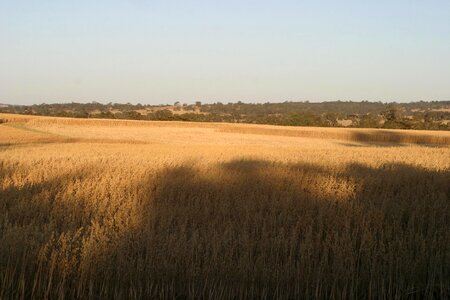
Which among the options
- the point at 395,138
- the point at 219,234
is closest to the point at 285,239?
the point at 219,234

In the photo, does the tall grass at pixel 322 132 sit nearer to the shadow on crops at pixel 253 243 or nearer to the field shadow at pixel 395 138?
the field shadow at pixel 395 138

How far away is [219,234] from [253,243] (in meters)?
0.51

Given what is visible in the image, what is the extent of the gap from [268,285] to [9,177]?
5.96 m

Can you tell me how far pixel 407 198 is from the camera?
701cm

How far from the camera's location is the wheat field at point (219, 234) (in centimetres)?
377

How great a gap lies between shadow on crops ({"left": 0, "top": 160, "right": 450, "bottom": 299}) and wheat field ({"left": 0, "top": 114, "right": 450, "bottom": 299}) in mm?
16

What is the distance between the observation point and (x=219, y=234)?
488cm

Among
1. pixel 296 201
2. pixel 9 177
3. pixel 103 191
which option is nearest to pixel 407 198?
pixel 296 201

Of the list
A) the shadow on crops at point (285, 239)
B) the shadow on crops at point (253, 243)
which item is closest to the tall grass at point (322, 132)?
the shadow on crops at point (285, 239)

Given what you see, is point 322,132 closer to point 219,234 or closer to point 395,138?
point 395,138

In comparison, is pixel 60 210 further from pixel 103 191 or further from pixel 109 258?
pixel 109 258

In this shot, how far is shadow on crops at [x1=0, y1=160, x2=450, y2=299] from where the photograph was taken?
377 cm

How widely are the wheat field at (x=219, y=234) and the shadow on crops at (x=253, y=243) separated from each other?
0.05 feet

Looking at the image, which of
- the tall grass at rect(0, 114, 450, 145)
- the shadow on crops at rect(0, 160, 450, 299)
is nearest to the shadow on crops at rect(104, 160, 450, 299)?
the shadow on crops at rect(0, 160, 450, 299)
